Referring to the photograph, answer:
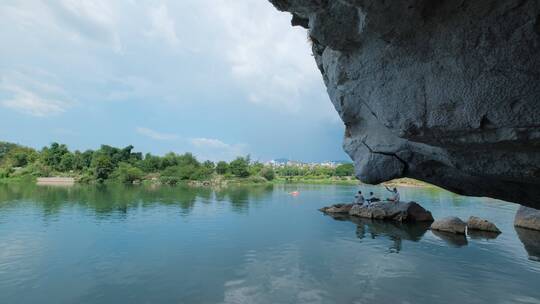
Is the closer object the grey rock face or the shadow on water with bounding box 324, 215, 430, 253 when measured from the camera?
the grey rock face

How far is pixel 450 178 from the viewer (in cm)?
880

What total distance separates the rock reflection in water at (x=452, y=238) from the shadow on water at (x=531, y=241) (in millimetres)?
3099

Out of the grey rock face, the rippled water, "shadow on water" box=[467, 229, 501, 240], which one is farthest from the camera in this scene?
"shadow on water" box=[467, 229, 501, 240]

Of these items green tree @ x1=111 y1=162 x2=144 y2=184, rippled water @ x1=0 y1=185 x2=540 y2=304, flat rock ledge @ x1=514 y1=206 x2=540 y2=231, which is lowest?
rippled water @ x1=0 y1=185 x2=540 y2=304

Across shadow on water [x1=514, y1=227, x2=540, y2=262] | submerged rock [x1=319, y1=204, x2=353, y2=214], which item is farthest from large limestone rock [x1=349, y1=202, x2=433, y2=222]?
shadow on water [x1=514, y1=227, x2=540, y2=262]

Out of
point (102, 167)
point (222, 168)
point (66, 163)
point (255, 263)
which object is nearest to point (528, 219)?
point (255, 263)

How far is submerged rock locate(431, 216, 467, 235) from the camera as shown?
23.5 metres

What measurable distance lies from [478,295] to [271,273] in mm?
7596

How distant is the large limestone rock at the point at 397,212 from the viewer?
28922mm

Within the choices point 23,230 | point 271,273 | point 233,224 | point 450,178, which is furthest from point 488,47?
point 23,230

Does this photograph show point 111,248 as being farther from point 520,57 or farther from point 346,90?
point 520,57

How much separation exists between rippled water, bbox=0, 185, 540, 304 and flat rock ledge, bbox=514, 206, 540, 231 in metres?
0.96

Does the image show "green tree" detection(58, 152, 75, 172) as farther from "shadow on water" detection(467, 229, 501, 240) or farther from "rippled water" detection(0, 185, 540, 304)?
"shadow on water" detection(467, 229, 501, 240)

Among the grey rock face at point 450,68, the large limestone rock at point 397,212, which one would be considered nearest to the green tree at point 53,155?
the large limestone rock at point 397,212
